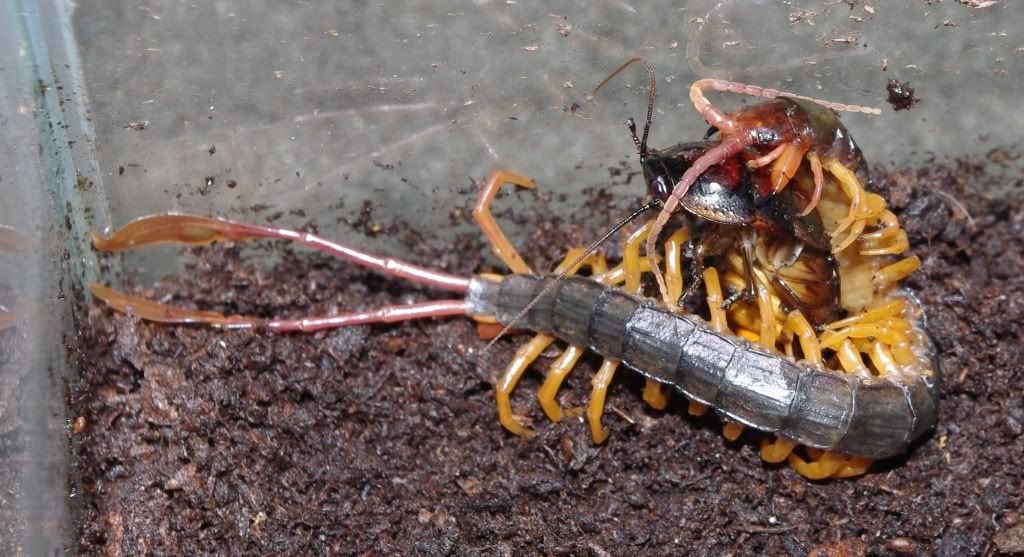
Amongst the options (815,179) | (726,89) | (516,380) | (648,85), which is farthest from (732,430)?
(648,85)

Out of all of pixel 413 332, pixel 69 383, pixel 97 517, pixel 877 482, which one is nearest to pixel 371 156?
pixel 413 332

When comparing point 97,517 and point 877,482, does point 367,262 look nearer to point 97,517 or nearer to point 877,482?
point 97,517

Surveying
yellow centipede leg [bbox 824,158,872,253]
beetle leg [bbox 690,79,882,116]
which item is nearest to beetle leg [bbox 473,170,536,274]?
beetle leg [bbox 690,79,882,116]

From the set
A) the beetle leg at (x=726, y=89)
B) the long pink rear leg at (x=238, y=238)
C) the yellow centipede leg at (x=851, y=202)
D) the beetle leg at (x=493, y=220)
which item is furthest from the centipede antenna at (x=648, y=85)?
the long pink rear leg at (x=238, y=238)

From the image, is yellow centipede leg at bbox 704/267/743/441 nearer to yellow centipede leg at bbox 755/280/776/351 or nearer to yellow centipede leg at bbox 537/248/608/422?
yellow centipede leg at bbox 755/280/776/351

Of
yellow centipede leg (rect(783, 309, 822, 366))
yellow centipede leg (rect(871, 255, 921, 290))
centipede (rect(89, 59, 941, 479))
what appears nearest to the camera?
centipede (rect(89, 59, 941, 479))

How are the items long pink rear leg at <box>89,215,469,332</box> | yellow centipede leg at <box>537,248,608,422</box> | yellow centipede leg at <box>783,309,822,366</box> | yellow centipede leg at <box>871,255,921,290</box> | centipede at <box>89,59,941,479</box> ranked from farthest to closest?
long pink rear leg at <box>89,215,469,332</box> → yellow centipede leg at <box>537,248,608,422</box> → yellow centipede leg at <box>871,255,921,290</box> → yellow centipede leg at <box>783,309,822,366</box> → centipede at <box>89,59,941,479</box>

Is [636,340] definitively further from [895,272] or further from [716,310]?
[895,272]

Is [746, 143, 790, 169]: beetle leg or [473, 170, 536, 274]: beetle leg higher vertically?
[746, 143, 790, 169]: beetle leg
